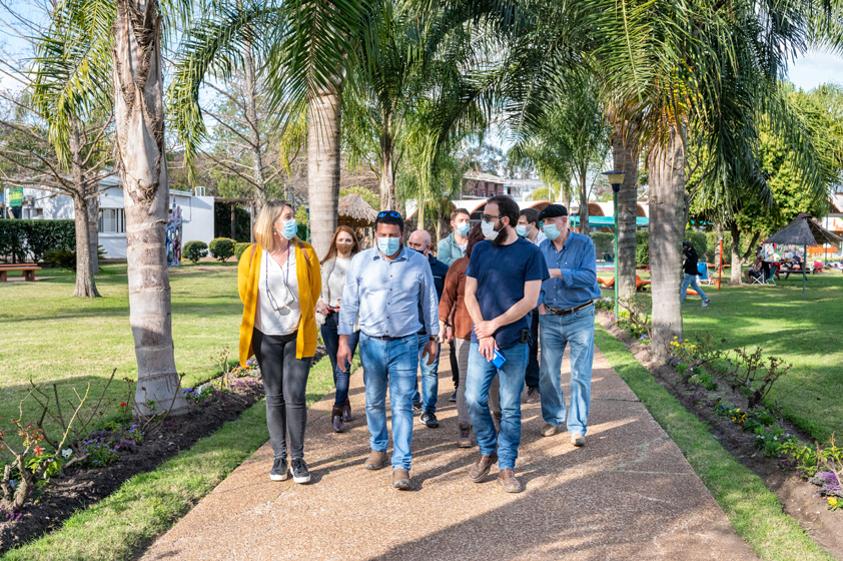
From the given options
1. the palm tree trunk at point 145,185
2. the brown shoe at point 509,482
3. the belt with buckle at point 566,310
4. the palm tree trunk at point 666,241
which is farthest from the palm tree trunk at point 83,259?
the brown shoe at point 509,482

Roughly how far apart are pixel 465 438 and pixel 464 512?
155 centimetres

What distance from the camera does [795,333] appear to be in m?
14.6

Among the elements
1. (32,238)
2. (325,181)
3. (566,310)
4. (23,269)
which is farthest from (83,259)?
(32,238)

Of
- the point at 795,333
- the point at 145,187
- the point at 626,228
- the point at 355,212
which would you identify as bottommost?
the point at 795,333

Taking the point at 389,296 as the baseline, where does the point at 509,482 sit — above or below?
below

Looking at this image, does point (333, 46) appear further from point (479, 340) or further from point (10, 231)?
point (10, 231)

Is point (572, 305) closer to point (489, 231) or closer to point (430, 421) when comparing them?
point (489, 231)

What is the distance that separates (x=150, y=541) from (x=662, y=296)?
24.2ft

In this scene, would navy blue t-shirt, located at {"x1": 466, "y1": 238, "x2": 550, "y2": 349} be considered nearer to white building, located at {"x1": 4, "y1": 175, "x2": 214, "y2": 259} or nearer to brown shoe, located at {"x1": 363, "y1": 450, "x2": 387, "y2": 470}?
brown shoe, located at {"x1": 363, "y1": 450, "x2": 387, "y2": 470}

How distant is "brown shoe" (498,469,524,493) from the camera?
5.16m

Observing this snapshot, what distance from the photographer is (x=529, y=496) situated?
201 inches

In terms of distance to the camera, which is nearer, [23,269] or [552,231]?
[552,231]

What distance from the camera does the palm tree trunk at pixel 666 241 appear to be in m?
9.96

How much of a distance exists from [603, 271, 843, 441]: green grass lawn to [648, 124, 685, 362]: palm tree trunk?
141 cm
